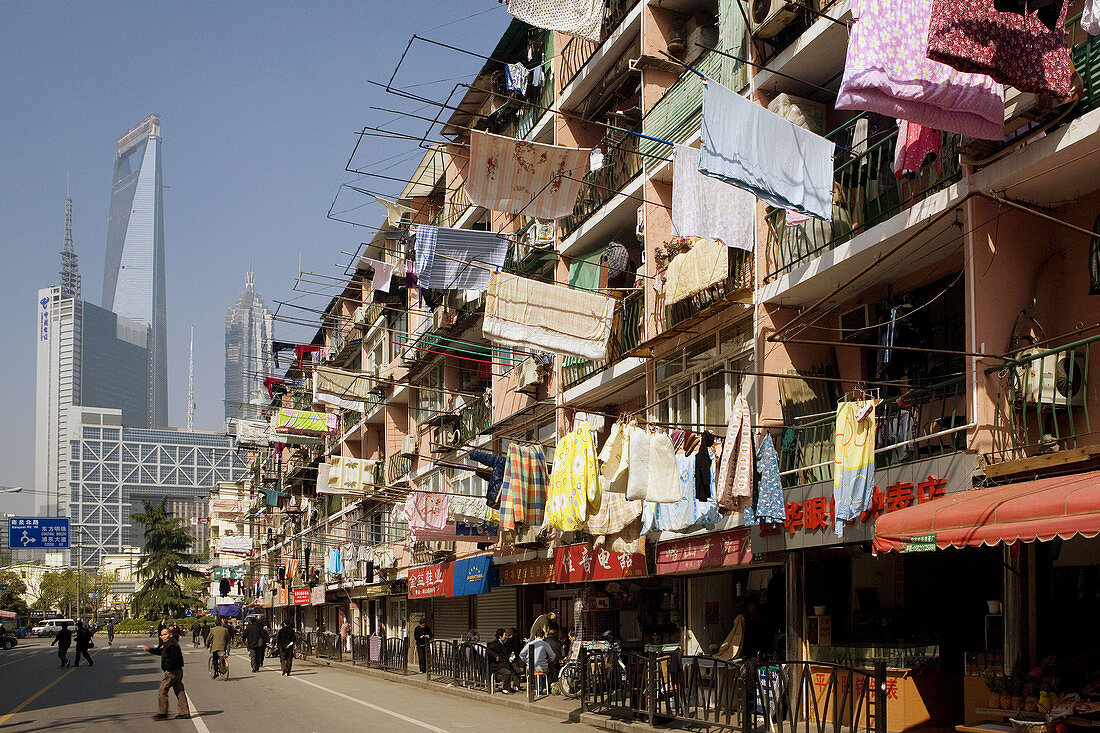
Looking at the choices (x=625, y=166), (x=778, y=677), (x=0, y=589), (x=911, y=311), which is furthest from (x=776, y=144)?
(x=0, y=589)

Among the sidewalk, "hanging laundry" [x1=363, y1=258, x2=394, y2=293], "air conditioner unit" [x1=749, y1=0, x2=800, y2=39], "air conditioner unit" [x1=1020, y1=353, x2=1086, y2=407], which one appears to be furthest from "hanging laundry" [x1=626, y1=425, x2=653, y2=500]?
"hanging laundry" [x1=363, y1=258, x2=394, y2=293]

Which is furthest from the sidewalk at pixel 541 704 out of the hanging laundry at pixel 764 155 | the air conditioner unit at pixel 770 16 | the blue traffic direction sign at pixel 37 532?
the blue traffic direction sign at pixel 37 532

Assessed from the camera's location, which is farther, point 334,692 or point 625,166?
point 334,692

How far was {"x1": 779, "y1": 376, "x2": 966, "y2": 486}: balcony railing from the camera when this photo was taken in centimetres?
1293

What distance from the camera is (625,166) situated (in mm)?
22891

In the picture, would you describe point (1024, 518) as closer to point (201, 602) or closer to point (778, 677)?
point (778, 677)

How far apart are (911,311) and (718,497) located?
374cm

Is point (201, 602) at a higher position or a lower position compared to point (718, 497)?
lower

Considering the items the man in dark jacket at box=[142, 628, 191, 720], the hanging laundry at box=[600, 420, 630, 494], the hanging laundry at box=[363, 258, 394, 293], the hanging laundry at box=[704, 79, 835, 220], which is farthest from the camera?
the hanging laundry at box=[363, 258, 394, 293]

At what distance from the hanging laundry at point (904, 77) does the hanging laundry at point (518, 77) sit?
1779 cm

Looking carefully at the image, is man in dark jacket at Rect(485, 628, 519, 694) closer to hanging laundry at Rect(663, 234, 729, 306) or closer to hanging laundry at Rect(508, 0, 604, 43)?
hanging laundry at Rect(663, 234, 729, 306)

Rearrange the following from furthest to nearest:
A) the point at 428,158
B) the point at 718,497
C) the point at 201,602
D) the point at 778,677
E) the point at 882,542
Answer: the point at 201,602 → the point at 428,158 → the point at 718,497 → the point at 778,677 → the point at 882,542

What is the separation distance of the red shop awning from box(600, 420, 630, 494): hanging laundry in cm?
503

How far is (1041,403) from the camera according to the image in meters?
11.3
